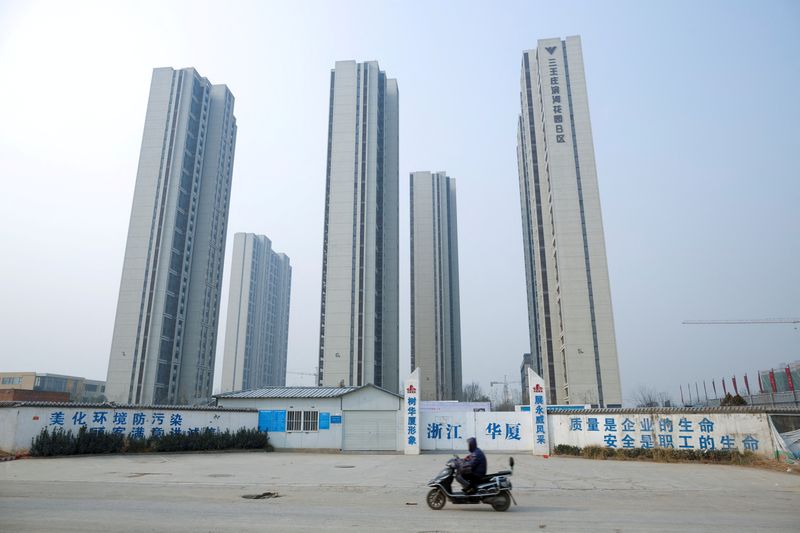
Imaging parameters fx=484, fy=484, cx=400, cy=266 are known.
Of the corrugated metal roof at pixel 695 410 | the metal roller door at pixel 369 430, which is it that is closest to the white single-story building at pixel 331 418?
the metal roller door at pixel 369 430

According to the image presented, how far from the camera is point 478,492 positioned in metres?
9.86

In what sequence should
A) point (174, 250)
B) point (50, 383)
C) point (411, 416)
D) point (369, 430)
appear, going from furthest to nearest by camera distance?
1. point (50, 383)
2. point (174, 250)
3. point (369, 430)
4. point (411, 416)

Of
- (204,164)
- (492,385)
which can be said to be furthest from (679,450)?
(492,385)

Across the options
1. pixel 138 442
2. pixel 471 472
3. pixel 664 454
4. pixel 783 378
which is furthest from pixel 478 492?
pixel 783 378

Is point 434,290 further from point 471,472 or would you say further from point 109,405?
point 471,472

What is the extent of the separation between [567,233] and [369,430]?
134ft

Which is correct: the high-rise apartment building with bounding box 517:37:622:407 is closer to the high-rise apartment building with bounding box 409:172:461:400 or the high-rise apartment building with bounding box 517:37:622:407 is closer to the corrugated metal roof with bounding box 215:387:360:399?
the corrugated metal roof with bounding box 215:387:360:399

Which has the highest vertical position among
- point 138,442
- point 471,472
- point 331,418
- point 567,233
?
point 567,233

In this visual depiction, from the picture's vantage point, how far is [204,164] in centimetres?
8312

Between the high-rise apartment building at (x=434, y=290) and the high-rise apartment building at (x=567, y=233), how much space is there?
35.2 m

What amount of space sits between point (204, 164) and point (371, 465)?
248 feet

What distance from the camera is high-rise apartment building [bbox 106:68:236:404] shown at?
67.8 m

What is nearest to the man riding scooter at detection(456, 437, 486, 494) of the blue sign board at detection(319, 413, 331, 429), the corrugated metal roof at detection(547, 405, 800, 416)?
the corrugated metal roof at detection(547, 405, 800, 416)

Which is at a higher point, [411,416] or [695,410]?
[695,410]
